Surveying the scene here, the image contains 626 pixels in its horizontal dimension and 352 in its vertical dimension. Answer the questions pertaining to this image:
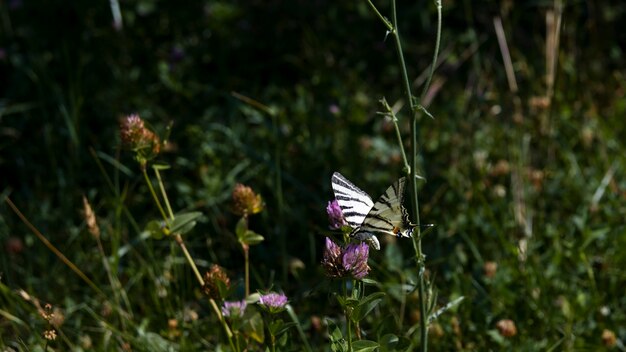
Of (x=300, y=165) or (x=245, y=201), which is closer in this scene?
(x=245, y=201)

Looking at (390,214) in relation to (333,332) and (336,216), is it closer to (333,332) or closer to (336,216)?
(336,216)

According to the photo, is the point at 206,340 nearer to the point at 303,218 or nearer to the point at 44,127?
the point at 303,218

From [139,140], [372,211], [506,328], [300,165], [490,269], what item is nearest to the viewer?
[372,211]

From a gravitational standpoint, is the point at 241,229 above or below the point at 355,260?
below

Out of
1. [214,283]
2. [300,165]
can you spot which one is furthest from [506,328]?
[300,165]

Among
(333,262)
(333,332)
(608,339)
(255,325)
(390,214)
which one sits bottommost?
(608,339)

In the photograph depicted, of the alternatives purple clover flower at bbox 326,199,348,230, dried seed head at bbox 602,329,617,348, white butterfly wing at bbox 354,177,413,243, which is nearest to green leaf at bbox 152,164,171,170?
purple clover flower at bbox 326,199,348,230

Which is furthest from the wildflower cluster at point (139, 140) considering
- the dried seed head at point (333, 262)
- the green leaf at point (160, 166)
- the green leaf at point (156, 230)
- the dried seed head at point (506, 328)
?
the dried seed head at point (506, 328)

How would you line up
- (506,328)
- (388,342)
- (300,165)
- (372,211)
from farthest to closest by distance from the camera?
1. (300,165)
2. (506,328)
3. (388,342)
4. (372,211)
